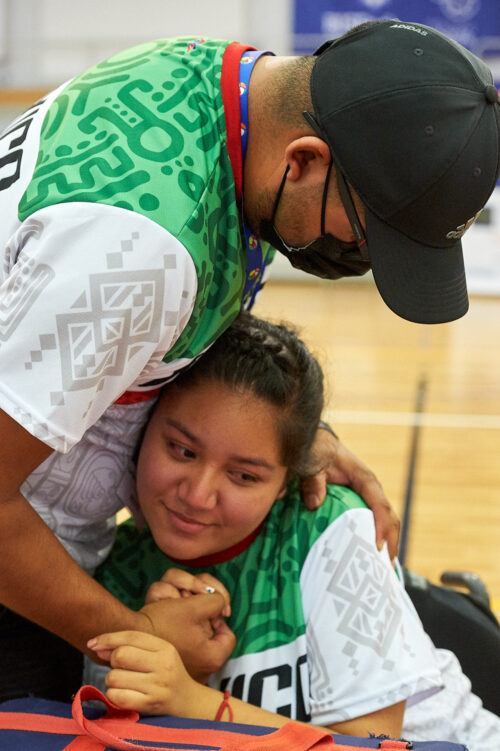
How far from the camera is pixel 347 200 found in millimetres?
1058

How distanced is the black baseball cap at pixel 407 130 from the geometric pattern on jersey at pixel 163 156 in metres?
0.13

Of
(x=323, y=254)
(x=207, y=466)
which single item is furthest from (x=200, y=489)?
(x=323, y=254)

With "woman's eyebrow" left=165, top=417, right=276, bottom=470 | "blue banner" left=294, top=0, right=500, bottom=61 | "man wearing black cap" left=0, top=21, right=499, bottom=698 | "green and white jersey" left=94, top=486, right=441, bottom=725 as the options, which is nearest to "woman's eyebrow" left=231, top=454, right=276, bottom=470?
"woman's eyebrow" left=165, top=417, right=276, bottom=470

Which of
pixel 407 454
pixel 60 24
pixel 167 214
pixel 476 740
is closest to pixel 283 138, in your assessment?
pixel 167 214

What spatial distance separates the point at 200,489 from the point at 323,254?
369 mm

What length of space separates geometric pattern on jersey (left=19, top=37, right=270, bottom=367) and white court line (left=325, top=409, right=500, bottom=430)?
9.46 ft

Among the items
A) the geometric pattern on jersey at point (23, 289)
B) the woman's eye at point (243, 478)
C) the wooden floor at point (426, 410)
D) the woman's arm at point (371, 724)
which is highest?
the geometric pattern on jersey at point (23, 289)

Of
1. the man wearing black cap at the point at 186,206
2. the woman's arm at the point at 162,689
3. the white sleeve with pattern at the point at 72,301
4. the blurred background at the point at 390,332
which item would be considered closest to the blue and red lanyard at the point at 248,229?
the man wearing black cap at the point at 186,206

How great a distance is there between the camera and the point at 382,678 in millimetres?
1267

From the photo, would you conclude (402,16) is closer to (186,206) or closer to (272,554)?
(272,554)

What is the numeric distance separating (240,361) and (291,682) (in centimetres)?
45

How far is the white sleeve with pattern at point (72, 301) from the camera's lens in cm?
90

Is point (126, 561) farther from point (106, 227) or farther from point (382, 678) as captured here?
point (106, 227)

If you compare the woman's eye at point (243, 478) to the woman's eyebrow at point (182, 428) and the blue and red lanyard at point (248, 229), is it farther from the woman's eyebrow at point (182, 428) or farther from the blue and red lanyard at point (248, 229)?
the blue and red lanyard at point (248, 229)
